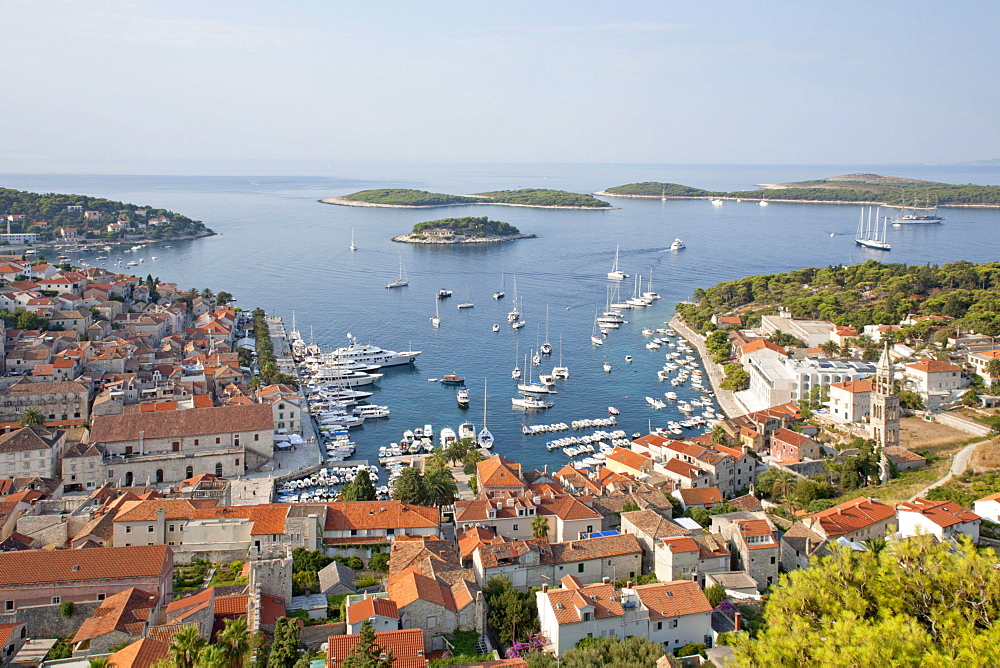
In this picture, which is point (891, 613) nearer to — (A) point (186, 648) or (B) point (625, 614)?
(B) point (625, 614)

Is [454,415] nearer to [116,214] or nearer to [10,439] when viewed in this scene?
[10,439]

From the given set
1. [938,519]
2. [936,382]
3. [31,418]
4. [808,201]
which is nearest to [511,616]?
[938,519]

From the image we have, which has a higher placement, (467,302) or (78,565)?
(78,565)

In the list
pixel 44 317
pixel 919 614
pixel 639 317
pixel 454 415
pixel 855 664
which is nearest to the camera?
pixel 855 664

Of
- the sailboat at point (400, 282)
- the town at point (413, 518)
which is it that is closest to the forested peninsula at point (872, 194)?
the sailboat at point (400, 282)

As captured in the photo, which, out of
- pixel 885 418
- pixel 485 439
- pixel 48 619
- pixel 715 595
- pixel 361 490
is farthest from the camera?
pixel 485 439

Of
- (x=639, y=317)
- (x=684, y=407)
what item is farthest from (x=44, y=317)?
(x=639, y=317)

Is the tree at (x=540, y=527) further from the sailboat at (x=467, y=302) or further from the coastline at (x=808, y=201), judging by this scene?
the coastline at (x=808, y=201)
